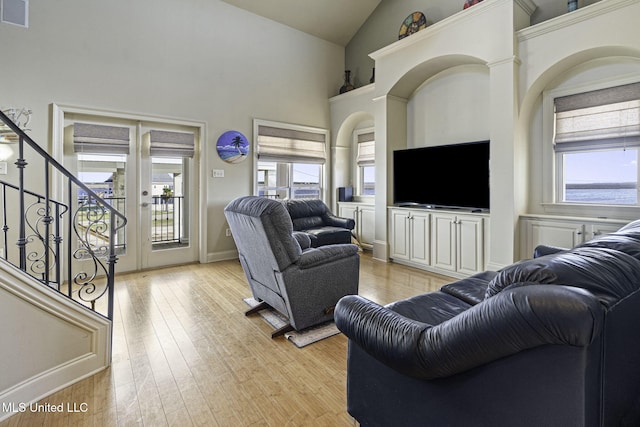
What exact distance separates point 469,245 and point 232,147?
370 cm

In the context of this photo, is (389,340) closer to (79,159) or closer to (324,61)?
(79,159)

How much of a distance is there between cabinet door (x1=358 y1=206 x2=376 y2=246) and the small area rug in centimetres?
288

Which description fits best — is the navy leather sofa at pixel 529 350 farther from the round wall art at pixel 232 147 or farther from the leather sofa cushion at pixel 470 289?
the round wall art at pixel 232 147

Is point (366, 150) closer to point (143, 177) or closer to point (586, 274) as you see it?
point (143, 177)

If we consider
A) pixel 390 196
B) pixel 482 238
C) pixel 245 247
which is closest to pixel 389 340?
pixel 245 247

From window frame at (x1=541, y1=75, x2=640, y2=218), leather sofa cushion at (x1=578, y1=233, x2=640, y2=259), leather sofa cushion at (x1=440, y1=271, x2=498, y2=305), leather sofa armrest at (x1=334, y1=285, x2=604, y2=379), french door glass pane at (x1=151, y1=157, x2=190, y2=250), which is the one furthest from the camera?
french door glass pane at (x1=151, y1=157, x2=190, y2=250)

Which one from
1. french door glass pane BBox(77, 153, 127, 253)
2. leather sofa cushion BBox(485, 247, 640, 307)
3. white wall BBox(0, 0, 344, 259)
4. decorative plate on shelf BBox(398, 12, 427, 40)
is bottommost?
leather sofa cushion BBox(485, 247, 640, 307)

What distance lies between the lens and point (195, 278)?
13.8ft

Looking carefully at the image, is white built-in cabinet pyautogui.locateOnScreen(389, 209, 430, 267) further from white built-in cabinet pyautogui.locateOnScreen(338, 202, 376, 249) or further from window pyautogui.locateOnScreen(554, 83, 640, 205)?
window pyautogui.locateOnScreen(554, 83, 640, 205)

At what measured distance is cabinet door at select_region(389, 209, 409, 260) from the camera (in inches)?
189

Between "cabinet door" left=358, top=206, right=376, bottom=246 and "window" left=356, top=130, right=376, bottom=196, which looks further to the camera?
"window" left=356, top=130, right=376, bottom=196

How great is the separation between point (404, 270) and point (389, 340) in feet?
11.7

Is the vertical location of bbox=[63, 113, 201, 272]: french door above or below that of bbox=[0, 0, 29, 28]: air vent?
below

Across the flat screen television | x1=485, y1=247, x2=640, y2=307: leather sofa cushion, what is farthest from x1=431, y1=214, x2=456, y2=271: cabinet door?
x1=485, y1=247, x2=640, y2=307: leather sofa cushion
